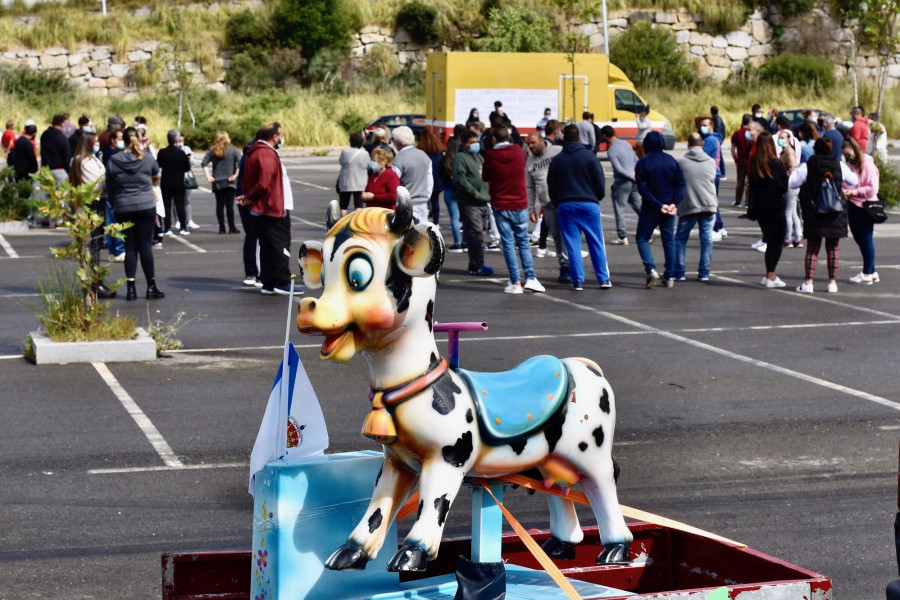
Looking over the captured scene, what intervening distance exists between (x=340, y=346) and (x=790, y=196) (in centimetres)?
1638

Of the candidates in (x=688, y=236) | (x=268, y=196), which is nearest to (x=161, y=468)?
(x=268, y=196)

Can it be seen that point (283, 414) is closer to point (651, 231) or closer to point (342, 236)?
point (342, 236)

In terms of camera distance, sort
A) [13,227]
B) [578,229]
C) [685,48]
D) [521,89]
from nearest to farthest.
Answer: [578,229] < [13,227] < [521,89] < [685,48]

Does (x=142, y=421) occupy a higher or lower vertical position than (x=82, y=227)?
lower

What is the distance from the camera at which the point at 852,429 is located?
9.51 meters

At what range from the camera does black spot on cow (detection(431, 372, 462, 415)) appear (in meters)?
4.61

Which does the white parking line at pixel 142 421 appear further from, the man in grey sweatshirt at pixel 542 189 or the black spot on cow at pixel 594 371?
the man in grey sweatshirt at pixel 542 189

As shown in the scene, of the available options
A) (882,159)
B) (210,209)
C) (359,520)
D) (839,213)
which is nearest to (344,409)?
(359,520)

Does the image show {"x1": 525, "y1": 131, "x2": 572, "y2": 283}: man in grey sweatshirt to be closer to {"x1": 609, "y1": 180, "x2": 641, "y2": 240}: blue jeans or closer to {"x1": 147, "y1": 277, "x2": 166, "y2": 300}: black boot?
{"x1": 609, "y1": 180, "x2": 641, "y2": 240}: blue jeans

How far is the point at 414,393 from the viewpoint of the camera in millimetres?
4617

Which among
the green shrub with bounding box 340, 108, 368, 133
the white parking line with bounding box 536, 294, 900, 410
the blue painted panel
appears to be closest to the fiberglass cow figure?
the blue painted panel

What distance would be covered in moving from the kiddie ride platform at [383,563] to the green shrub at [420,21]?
58.8m

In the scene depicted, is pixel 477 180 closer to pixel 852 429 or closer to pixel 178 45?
pixel 852 429

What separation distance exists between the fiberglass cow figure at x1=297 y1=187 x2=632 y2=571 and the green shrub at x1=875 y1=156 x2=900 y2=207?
2272 centimetres
